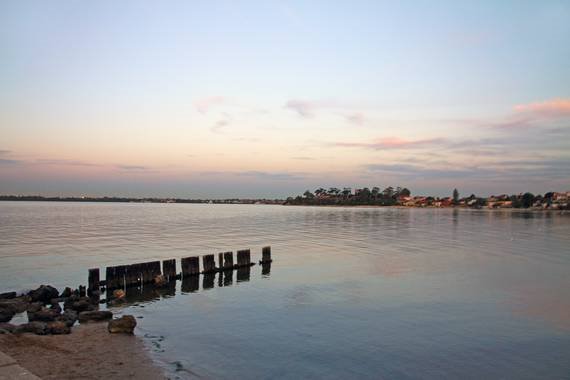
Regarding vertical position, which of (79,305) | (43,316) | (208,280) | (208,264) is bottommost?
(208,280)

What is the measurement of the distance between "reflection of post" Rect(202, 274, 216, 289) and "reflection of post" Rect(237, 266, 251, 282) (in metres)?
1.84

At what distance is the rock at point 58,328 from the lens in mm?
16422

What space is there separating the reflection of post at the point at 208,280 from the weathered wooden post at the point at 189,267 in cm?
88

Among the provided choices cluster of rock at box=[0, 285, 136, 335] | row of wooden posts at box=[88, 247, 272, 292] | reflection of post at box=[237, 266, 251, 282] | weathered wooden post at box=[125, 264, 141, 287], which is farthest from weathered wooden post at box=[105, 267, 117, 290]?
reflection of post at box=[237, 266, 251, 282]

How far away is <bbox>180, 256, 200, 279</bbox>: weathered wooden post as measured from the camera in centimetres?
3185

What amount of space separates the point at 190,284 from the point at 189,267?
2.46 meters

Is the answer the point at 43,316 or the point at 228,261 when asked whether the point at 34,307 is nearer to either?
the point at 43,316

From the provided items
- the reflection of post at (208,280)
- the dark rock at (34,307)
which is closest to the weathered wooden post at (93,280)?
the dark rock at (34,307)

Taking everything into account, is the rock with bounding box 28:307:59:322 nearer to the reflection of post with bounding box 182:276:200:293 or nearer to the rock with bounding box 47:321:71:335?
the rock with bounding box 47:321:71:335

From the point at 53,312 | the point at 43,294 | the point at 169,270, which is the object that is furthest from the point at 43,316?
the point at 169,270

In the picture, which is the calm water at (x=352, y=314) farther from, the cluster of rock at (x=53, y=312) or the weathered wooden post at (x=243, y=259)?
the weathered wooden post at (x=243, y=259)

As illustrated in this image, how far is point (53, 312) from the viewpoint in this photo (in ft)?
63.3

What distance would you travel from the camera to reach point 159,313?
21.8m

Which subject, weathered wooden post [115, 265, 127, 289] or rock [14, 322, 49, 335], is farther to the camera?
weathered wooden post [115, 265, 127, 289]
